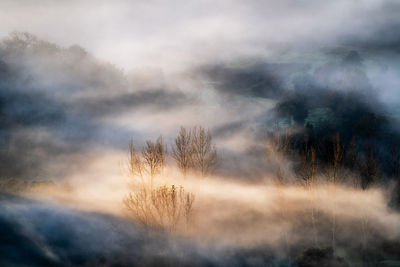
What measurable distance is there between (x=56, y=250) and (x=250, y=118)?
47629 millimetres

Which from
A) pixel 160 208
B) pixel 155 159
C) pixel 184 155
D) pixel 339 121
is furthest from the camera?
pixel 339 121

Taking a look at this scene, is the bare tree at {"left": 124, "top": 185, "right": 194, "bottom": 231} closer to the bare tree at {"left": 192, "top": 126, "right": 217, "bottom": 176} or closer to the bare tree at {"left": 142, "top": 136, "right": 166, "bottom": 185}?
the bare tree at {"left": 142, "top": 136, "right": 166, "bottom": 185}

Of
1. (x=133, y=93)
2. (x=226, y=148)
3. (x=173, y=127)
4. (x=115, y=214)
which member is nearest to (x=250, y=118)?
(x=226, y=148)

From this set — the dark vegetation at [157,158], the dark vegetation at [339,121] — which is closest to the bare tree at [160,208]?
the dark vegetation at [157,158]

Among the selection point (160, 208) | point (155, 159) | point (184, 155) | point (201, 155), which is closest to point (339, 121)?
point (201, 155)

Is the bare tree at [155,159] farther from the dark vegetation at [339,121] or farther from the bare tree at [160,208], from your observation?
the dark vegetation at [339,121]

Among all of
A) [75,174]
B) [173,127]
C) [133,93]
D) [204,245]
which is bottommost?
[204,245]

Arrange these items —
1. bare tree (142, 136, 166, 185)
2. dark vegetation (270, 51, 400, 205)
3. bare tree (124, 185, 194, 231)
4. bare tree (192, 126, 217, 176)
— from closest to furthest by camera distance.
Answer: bare tree (124, 185, 194, 231)
bare tree (142, 136, 166, 185)
bare tree (192, 126, 217, 176)
dark vegetation (270, 51, 400, 205)

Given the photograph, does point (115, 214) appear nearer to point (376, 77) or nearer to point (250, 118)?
point (250, 118)

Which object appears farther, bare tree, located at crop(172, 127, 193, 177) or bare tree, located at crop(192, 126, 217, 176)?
bare tree, located at crop(192, 126, 217, 176)

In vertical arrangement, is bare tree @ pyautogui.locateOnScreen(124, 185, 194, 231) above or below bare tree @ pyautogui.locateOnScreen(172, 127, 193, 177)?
below

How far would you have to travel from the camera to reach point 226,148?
61500 mm

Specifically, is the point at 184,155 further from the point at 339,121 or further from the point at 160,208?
the point at 339,121

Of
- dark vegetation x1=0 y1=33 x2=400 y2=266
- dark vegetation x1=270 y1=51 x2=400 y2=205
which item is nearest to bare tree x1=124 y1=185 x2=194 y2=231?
dark vegetation x1=0 y1=33 x2=400 y2=266
